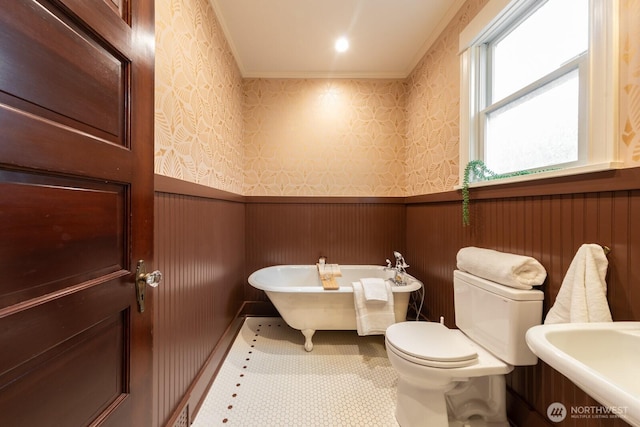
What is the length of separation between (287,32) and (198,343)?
7.85ft

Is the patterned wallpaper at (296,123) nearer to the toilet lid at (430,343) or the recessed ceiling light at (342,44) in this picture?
the recessed ceiling light at (342,44)

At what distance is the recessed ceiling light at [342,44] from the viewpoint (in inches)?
81.9

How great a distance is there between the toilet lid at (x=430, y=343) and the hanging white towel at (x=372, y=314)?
0.35 metres

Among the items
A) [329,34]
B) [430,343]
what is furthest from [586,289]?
[329,34]

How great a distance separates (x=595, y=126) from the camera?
38.4 inches

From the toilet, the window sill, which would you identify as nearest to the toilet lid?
the toilet

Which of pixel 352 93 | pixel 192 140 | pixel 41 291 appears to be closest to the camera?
pixel 41 291

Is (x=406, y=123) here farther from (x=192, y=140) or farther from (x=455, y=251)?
(x=192, y=140)

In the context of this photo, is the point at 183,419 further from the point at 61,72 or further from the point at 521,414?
the point at 521,414

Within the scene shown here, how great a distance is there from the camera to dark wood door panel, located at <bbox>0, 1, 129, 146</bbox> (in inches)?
16.5

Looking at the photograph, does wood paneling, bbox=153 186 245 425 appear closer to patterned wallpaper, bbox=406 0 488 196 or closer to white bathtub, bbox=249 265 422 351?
white bathtub, bbox=249 265 422 351

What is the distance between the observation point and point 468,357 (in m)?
1.18

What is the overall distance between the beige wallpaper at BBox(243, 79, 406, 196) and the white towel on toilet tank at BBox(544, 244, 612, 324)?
1.82 m

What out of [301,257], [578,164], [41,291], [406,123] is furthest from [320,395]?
[406,123]
